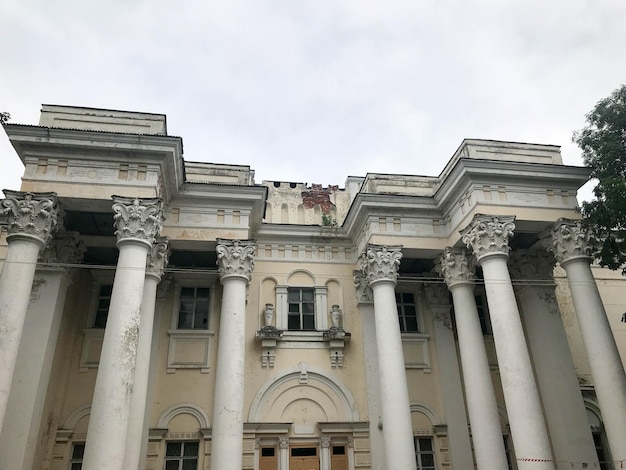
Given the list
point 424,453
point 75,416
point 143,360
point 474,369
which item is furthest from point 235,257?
point 424,453

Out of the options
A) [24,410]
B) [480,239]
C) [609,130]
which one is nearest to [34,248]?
[24,410]

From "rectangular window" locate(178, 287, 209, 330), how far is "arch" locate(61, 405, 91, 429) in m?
3.61

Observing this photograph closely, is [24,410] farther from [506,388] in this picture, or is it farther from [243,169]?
[506,388]

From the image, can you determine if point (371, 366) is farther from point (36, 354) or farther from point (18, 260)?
point (18, 260)

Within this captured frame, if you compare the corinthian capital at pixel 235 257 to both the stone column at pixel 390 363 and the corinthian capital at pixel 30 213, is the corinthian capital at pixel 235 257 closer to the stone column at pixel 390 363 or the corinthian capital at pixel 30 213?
the stone column at pixel 390 363

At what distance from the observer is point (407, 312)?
17.7 metres

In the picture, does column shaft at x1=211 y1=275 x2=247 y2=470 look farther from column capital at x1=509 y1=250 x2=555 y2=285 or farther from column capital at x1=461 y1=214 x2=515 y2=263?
column capital at x1=509 y1=250 x2=555 y2=285

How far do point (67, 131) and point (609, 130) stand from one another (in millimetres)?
14154

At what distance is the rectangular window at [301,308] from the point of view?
1697 cm

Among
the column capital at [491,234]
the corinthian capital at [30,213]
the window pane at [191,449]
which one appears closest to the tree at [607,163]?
the column capital at [491,234]

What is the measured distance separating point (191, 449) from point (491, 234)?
425 inches

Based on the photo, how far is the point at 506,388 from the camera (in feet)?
39.7

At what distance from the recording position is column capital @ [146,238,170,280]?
13.7 meters

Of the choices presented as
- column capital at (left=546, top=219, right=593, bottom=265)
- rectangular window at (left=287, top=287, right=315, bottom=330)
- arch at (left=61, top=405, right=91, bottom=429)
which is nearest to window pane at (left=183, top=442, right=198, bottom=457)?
arch at (left=61, top=405, right=91, bottom=429)
